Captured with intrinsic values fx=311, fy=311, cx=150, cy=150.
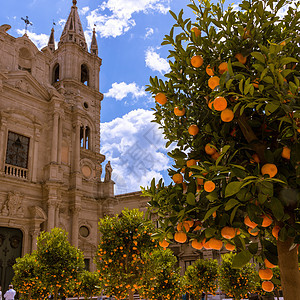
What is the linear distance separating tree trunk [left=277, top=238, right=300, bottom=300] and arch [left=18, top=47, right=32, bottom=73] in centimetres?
2645

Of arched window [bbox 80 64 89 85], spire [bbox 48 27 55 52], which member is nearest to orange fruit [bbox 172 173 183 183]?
arched window [bbox 80 64 89 85]

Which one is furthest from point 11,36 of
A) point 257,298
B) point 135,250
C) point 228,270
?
point 257,298

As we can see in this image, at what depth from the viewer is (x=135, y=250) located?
11016mm

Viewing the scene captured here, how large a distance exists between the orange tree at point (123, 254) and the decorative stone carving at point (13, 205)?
11363 mm

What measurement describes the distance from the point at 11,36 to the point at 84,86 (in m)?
8.12

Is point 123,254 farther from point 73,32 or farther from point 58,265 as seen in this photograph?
point 73,32

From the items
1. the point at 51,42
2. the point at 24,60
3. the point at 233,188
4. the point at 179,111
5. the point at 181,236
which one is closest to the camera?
the point at 233,188

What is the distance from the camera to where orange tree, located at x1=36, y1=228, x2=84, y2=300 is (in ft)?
43.3

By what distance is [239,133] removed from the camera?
9.25 feet

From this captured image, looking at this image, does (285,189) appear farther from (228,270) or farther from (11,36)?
(11,36)

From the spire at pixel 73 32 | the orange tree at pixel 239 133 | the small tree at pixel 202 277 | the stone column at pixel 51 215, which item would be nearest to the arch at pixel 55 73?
the spire at pixel 73 32

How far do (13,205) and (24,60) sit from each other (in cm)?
1205

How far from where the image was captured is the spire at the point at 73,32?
31781 mm

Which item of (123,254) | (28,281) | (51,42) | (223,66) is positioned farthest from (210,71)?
(51,42)
